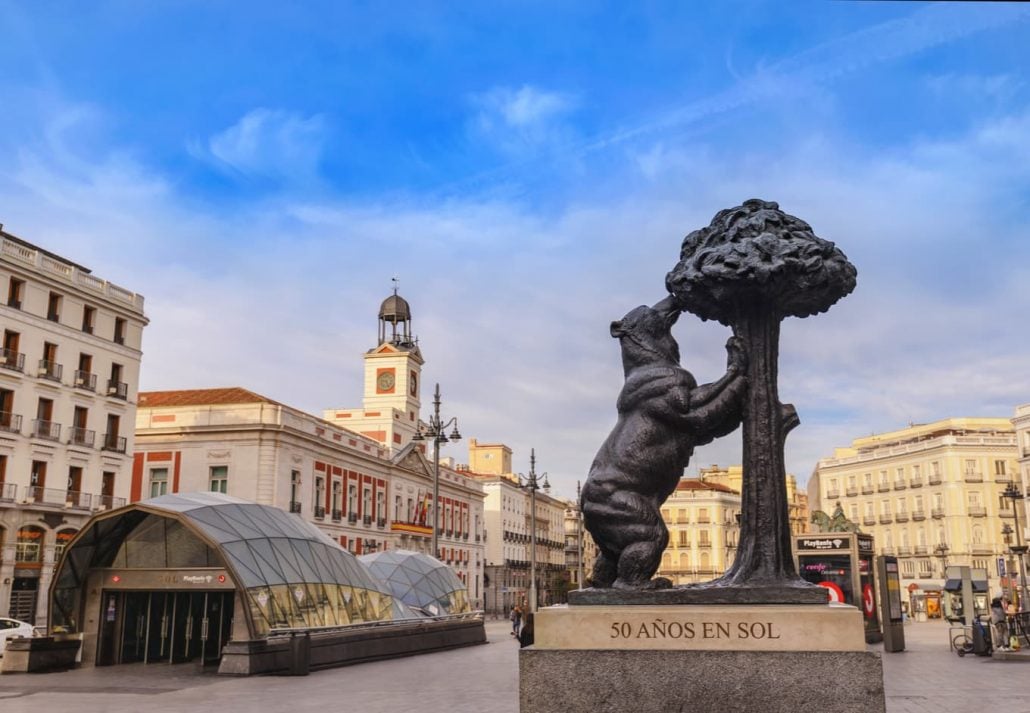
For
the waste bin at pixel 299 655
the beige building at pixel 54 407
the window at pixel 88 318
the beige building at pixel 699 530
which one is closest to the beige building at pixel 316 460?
the beige building at pixel 54 407

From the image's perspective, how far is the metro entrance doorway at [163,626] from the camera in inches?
794

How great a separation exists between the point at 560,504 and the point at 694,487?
18763 mm

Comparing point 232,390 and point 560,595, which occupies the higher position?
point 232,390

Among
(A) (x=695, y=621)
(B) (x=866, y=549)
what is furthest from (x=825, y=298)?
(B) (x=866, y=549)

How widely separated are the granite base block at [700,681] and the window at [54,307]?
3763 cm

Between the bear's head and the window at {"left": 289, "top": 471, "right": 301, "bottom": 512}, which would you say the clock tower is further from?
the bear's head

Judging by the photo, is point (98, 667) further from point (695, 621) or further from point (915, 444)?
point (915, 444)

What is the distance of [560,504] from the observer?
351 ft

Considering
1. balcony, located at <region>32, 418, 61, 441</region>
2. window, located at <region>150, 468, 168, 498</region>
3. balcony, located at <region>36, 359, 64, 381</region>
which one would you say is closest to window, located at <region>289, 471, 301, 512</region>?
window, located at <region>150, 468, 168, 498</region>

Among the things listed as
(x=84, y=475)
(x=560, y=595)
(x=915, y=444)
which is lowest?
(x=560, y=595)

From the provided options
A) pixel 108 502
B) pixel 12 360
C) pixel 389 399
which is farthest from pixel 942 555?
pixel 12 360

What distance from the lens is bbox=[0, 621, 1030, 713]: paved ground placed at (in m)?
12.3

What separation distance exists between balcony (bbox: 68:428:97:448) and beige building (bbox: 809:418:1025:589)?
50.1 metres

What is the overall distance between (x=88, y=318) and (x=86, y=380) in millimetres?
2759
